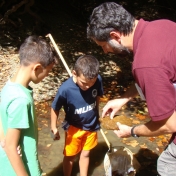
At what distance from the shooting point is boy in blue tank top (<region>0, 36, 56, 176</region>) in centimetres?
220

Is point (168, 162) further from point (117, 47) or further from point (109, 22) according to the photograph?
point (109, 22)

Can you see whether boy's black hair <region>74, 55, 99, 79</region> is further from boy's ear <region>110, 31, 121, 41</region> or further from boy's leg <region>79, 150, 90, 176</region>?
boy's leg <region>79, 150, 90, 176</region>

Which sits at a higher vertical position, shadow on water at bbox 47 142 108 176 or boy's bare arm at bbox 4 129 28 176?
boy's bare arm at bbox 4 129 28 176

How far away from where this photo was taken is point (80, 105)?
10.9 feet

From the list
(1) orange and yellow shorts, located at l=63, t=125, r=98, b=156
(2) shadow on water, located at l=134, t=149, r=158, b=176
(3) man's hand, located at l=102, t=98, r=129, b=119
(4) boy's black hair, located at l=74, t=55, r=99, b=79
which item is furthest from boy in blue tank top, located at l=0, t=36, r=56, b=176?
(2) shadow on water, located at l=134, t=149, r=158, b=176

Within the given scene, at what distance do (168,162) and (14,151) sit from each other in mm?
1373

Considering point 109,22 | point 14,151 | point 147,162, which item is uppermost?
point 109,22

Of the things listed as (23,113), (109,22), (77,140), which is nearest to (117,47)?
(109,22)

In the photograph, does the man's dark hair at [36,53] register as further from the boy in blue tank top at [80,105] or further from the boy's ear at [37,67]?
the boy in blue tank top at [80,105]

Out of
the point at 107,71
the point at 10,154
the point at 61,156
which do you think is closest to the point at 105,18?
the point at 10,154

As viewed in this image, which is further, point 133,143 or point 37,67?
point 133,143

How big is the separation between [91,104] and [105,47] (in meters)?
0.90

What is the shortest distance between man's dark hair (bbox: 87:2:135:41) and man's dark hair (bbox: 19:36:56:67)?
0.45 metres

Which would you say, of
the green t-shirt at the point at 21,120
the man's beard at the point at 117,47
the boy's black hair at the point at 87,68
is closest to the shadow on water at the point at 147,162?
the boy's black hair at the point at 87,68
